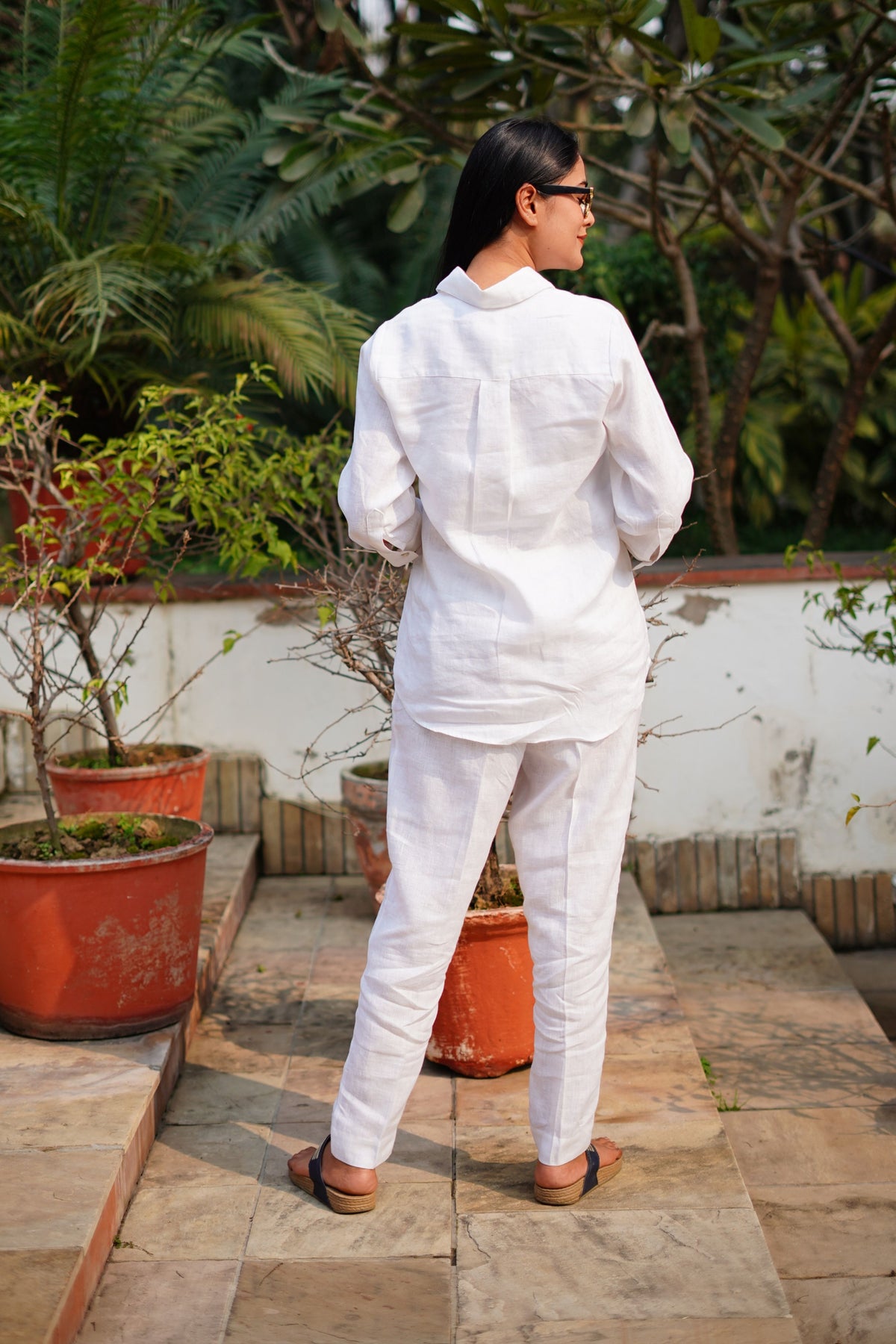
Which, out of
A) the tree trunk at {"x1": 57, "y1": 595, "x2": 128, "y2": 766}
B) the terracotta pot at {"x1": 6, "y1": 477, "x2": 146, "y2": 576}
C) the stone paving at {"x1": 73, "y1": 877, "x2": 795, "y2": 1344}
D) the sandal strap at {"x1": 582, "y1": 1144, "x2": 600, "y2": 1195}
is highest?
the terracotta pot at {"x1": 6, "y1": 477, "x2": 146, "y2": 576}

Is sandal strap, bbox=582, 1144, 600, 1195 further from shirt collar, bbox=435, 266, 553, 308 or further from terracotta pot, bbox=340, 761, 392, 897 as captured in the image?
terracotta pot, bbox=340, 761, 392, 897

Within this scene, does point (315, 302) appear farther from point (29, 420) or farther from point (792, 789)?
point (792, 789)

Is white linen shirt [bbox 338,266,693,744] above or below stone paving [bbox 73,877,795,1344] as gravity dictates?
above

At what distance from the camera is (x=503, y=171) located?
2.07m

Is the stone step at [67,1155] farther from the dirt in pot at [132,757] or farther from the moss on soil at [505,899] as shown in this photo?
the dirt in pot at [132,757]

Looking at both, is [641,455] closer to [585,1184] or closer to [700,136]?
[585,1184]

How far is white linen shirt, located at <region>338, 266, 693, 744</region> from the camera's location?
2047mm

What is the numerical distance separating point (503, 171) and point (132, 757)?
95.6 inches

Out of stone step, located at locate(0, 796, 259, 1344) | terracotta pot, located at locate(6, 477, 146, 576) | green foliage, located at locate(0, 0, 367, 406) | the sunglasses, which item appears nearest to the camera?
stone step, located at locate(0, 796, 259, 1344)

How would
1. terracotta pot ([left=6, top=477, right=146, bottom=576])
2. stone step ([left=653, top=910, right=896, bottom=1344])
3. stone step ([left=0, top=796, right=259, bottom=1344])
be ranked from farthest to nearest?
1. terracotta pot ([left=6, top=477, right=146, bottom=576])
2. stone step ([left=653, top=910, right=896, bottom=1344])
3. stone step ([left=0, top=796, right=259, bottom=1344])

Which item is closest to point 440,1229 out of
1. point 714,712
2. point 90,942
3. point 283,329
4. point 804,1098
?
point 90,942

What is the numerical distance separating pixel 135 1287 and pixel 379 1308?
0.40m

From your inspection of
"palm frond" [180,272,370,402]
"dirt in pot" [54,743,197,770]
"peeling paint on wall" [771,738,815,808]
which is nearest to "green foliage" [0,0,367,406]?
"palm frond" [180,272,370,402]

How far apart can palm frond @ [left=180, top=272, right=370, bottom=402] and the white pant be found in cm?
275
